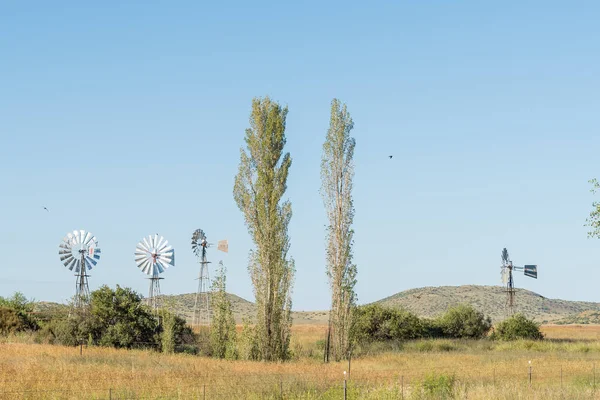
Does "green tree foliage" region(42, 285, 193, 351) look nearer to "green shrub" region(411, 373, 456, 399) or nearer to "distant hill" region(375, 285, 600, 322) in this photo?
"green shrub" region(411, 373, 456, 399)

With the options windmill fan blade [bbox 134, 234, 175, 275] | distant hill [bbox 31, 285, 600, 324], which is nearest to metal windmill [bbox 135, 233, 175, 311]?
windmill fan blade [bbox 134, 234, 175, 275]

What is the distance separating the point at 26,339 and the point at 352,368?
2270cm

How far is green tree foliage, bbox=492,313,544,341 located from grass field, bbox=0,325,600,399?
12942 mm

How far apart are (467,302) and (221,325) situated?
12548 centimetres

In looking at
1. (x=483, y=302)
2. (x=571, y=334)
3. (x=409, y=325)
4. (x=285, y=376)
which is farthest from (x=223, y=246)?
(x=483, y=302)

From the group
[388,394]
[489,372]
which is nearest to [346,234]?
[489,372]

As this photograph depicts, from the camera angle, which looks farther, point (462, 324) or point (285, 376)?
point (462, 324)

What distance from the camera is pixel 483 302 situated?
17062cm

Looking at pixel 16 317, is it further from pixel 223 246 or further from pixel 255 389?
pixel 255 389

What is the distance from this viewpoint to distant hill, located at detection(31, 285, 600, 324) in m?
158

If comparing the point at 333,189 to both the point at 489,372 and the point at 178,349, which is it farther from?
the point at 489,372

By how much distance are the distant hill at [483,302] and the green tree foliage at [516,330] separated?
90.2 m

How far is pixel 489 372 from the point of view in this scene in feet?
120

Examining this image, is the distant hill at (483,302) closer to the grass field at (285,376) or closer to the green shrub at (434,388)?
the grass field at (285,376)
